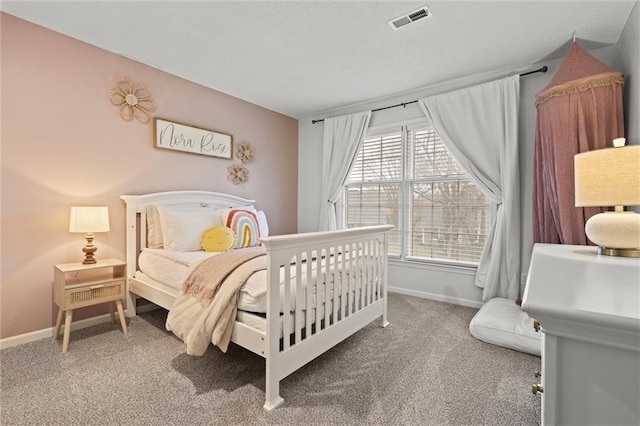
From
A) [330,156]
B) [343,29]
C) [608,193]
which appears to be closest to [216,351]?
[608,193]

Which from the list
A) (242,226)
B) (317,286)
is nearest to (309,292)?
(317,286)

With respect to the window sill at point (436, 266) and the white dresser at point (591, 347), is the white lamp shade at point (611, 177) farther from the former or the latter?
the window sill at point (436, 266)

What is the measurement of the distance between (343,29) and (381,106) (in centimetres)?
158

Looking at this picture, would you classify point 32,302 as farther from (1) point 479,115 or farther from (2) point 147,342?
(1) point 479,115

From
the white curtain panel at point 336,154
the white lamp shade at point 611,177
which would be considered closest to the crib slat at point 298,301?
the white lamp shade at point 611,177

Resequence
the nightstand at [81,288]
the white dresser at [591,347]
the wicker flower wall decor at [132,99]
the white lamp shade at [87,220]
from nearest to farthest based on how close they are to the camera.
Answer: the white dresser at [591,347], the nightstand at [81,288], the white lamp shade at [87,220], the wicker flower wall decor at [132,99]

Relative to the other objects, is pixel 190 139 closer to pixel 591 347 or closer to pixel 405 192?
pixel 405 192

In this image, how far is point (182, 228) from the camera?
275cm

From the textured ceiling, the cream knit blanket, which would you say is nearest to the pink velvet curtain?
the textured ceiling

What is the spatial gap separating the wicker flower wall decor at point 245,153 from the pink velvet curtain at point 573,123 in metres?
3.06

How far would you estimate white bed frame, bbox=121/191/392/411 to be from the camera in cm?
152

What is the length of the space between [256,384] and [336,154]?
9.74 feet

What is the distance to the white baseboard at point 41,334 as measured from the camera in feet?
7.11

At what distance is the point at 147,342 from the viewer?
7.39 ft
